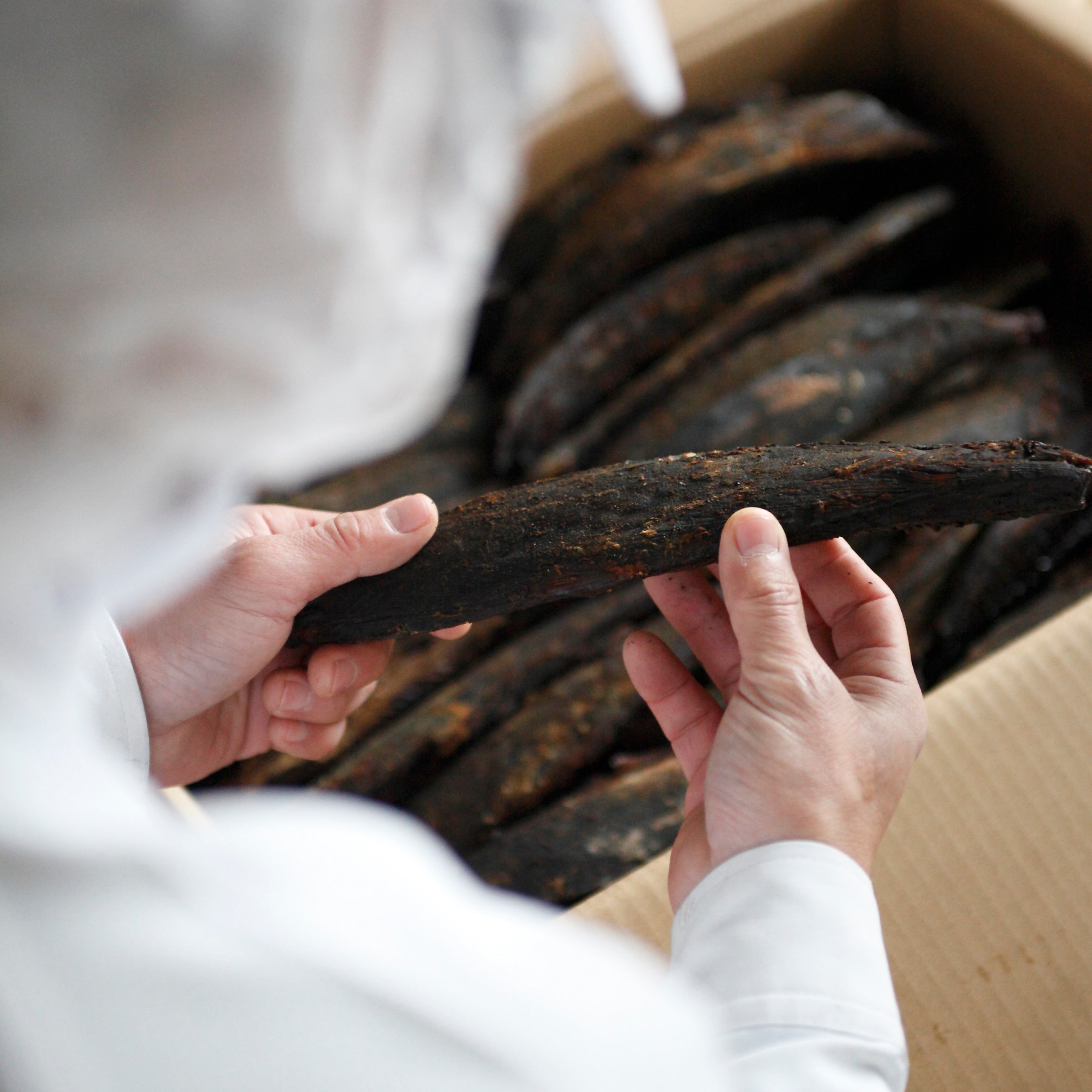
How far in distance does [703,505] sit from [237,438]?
2.30 ft

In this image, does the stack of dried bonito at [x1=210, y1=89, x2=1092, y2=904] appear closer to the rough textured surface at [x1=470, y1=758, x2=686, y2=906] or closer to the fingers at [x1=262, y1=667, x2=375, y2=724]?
the rough textured surface at [x1=470, y1=758, x2=686, y2=906]

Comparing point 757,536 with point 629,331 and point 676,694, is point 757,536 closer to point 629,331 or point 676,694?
point 676,694

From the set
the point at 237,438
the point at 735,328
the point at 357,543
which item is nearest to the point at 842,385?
the point at 735,328

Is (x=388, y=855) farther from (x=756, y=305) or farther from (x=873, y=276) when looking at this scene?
(x=873, y=276)

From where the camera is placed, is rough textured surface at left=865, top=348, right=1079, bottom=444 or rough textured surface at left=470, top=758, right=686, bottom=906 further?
rough textured surface at left=865, top=348, right=1079, bottom=444

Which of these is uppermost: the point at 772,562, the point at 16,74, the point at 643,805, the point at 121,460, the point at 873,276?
the point at 16,74

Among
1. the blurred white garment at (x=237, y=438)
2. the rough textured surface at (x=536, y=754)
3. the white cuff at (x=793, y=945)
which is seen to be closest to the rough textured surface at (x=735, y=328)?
the rough textured surface at (x=536, y=754)

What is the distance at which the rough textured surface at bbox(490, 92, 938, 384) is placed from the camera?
6.00 feet

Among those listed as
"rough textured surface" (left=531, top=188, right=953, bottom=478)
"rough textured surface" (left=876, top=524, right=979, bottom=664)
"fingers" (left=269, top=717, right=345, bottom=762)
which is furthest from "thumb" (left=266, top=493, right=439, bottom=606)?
"rough textured surface" (left=876, top=524, right=979, bottom=664)

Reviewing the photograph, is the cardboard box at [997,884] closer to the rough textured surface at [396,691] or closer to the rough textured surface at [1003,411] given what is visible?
the rough textured surface at [1003,411]

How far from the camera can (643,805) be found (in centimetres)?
135

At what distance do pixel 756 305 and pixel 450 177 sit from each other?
1.46 meters

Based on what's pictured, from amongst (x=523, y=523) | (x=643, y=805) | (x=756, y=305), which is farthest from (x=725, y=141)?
(x=643, y=805)

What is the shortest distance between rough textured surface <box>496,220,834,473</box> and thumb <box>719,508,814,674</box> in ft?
2.80
